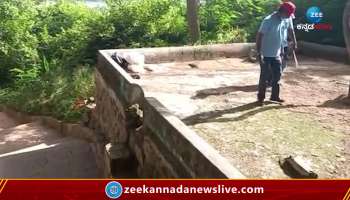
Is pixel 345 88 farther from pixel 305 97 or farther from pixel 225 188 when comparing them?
pixel 225 188

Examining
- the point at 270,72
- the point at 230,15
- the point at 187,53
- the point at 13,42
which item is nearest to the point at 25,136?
the point at 187,53

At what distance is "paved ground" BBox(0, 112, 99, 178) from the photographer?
400 inches

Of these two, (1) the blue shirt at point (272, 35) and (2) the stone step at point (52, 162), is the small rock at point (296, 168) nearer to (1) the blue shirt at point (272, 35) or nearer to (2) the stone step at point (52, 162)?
(1) the blue shirt at point (272, 35)

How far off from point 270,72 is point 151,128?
241 cm

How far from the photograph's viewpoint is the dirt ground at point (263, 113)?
18.7ft

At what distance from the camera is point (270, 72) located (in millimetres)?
7934

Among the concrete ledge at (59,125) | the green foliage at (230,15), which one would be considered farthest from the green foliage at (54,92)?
the green foliage at (230,15)

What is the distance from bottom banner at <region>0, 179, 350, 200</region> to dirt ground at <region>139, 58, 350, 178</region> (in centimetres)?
143

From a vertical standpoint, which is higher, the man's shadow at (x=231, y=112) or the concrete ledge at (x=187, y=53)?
the concrete ledge at (x=187, y=53)

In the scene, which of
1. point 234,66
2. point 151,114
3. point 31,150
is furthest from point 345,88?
point 31,150

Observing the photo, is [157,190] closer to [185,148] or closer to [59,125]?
[185,148]

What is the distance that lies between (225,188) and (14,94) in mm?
13743

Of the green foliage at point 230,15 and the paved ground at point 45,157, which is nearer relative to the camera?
the paved ground at point 45,157

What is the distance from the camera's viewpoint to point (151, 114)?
22.8ft
